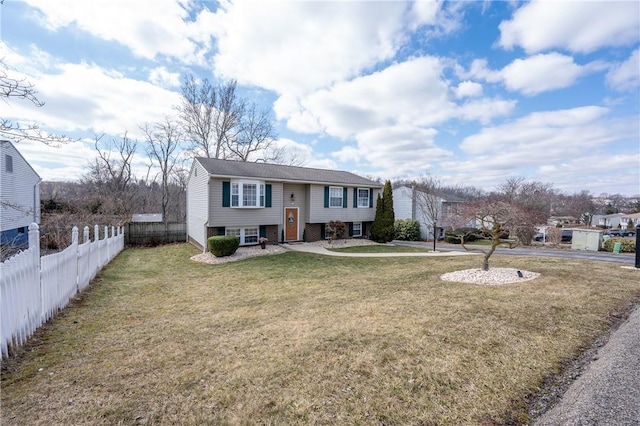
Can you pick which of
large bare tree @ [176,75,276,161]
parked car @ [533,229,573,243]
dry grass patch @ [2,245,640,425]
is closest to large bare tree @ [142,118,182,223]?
large bare tree @ [176,75,276,161]

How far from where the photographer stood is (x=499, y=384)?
3.21 m

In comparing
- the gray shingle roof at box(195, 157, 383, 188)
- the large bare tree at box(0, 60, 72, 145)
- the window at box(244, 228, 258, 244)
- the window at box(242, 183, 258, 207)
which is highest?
the gray shingle roof at box(195, 157, 383, 188)

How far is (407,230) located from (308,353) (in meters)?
20.9

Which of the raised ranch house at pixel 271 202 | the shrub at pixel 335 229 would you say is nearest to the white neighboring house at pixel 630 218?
the raised ranch house at pixel 271 202

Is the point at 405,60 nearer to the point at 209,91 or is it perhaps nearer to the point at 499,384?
the point at 499,384

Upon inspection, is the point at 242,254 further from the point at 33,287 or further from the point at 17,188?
the point at 17,188

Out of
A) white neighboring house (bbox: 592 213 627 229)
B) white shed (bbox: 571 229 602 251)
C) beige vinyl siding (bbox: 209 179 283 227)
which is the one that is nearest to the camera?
beige vinyl siding (bbox: 209 179 283 227)

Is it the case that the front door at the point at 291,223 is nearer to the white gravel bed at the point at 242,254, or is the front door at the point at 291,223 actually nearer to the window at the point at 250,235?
the white gravel bed at the point at 242,254

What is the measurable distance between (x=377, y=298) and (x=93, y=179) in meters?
31.2

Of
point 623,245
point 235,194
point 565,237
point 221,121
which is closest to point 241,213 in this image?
point 235,194

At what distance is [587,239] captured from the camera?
737 inches

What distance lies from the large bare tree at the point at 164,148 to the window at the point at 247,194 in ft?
48.9

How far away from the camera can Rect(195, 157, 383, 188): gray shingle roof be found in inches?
587

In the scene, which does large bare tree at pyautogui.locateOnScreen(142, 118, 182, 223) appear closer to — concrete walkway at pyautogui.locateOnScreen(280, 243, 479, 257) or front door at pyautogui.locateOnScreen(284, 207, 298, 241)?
front door at pyautogui.locateOnScreen(284, 207, 298, 241)
